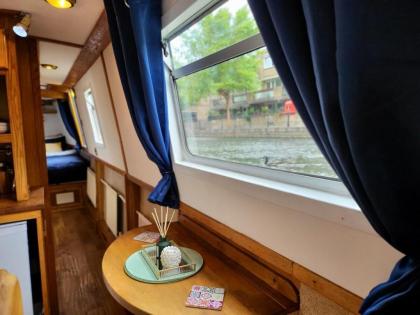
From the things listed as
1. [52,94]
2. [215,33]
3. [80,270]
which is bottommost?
[80,270]

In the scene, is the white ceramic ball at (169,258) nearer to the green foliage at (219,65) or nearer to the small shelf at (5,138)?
the green foliage at (219,65)

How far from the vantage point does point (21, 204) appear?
1.88 m

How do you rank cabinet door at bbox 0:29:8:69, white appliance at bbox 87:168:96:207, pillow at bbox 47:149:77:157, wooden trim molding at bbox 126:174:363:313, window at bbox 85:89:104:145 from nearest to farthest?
wooden trim molding at bbox 126:174:363:313
cabinet door at bbox 0:29:8:69
window at bbox 85:89:104:145
white appliance at bbox 87:168:96:207
pillow at bbox 47:149:77:157

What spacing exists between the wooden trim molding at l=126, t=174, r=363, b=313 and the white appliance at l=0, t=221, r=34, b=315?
3.50 ft

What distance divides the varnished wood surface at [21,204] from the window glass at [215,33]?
1311mm

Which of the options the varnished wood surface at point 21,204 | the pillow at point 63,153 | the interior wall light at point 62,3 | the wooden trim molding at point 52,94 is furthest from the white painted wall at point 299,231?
the pillow at point 63,153

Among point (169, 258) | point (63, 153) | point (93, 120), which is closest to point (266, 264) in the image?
point (169, 258)

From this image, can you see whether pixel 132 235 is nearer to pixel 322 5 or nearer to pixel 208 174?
pixel 208 174

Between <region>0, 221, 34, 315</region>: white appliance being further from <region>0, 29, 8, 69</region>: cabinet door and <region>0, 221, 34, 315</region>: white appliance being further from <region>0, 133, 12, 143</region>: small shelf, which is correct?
<region>0, 29, 8, 69</region>: cabinet door

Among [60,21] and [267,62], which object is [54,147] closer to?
[60,21]

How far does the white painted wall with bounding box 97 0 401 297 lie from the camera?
28.6 inches

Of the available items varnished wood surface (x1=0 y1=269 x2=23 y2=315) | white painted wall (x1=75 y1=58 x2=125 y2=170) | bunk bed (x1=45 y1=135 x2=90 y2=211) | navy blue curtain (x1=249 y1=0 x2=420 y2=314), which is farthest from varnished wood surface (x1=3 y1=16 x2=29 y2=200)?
bunk bed (x1=45 y1=135 x2=90 y2=211)

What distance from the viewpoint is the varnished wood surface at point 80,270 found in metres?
2.41

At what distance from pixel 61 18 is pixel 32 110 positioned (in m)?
0.78
